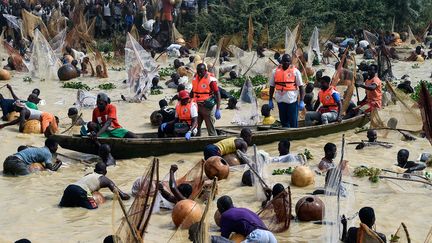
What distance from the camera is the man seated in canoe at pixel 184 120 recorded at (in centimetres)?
1388

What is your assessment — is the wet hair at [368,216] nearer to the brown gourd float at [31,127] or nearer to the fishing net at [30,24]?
the brown gourd float at [31,127]

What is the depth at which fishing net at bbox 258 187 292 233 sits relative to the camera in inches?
385

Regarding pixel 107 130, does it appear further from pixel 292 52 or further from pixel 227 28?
pixel 227 28

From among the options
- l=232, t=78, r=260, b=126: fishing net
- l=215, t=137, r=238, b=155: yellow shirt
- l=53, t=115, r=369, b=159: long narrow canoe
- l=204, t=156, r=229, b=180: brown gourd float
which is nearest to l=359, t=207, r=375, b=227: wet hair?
l=204, t=156, r=229, b=180: brown gourd float

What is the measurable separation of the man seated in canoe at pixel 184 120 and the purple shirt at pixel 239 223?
16.3 ft

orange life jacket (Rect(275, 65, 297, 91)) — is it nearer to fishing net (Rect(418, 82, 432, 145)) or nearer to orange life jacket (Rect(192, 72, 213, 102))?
orange life jacket (Rect(192, 72, 213, 102))

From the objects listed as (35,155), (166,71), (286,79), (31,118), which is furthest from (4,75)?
(286,79)

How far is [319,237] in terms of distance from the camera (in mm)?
9797

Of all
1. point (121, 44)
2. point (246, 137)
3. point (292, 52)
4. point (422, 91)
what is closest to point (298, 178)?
point (246, 137)

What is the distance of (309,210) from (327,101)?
19.0 feet

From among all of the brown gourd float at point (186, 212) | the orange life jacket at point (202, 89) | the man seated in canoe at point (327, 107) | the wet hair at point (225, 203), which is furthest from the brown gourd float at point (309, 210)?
the man seated in canoe at point (327, 107)

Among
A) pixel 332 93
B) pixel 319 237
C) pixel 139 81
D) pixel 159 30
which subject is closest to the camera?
pixel 319 237

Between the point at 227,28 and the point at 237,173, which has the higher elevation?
the point at 227,28

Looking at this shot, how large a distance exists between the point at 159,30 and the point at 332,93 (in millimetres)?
12712
